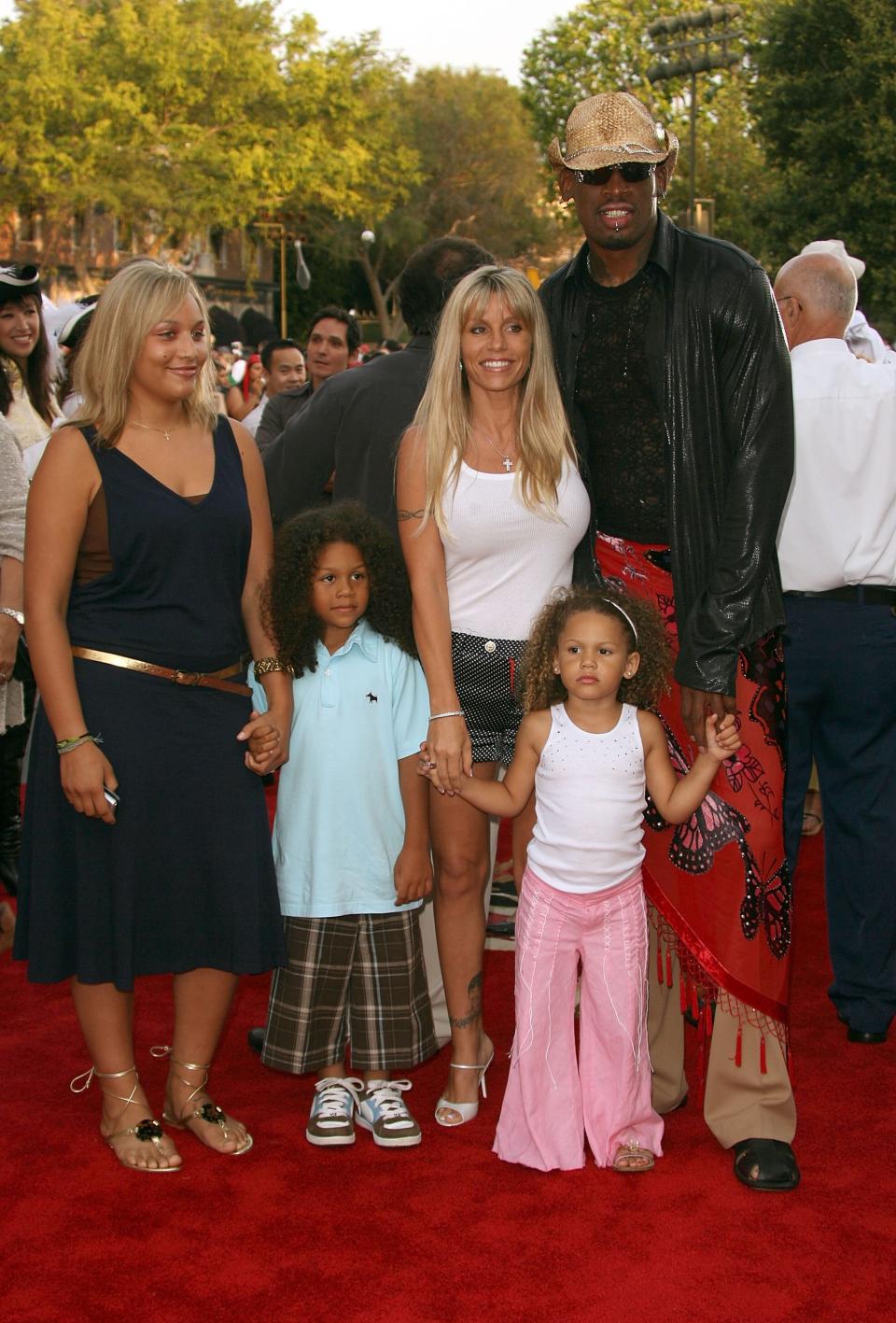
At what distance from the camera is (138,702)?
3.44m

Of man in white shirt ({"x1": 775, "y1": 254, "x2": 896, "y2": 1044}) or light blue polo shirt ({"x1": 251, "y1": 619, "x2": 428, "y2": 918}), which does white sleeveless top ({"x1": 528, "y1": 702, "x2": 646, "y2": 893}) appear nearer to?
light blue polo shirt ({"x1": 251, "y1": 619, "x2": 428, "y2": 918})

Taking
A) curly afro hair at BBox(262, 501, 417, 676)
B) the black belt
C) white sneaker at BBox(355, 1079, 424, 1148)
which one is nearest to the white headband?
curly afro hair at BBox(262, 501, 417, 676)

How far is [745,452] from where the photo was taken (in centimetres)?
341

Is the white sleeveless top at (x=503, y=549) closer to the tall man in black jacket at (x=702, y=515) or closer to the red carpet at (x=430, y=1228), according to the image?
the tall man in black jacket at (x=702, y=515)

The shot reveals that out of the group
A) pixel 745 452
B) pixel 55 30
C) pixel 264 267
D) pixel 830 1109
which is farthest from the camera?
pixel 264 267

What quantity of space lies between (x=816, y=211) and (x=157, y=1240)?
25209 mm

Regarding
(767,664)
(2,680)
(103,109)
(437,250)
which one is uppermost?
(103,109)

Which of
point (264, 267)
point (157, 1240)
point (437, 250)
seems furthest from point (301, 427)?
point (264, 267)

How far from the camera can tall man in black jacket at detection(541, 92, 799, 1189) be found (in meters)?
3.41

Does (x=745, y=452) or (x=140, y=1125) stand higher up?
(x=745, y=452)

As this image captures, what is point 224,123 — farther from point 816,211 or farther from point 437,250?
point 437,250

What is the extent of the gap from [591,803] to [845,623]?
4.01 ft

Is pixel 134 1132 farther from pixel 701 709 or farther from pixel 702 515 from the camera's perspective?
pixel 702 515

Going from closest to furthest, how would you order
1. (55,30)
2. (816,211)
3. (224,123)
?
(816,211) < (55,30) < (224,123)
